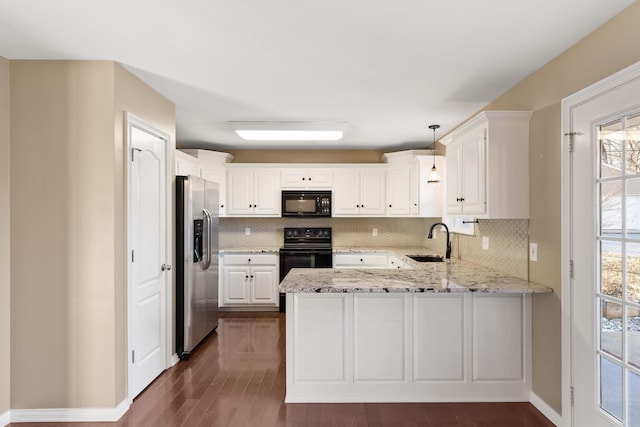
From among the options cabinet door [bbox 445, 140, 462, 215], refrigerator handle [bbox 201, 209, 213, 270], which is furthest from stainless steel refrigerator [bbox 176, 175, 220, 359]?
cabinet door [bbox 445, 140, 462, 215]

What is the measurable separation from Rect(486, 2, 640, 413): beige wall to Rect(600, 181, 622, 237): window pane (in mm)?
311

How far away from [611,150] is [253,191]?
13.7 ft

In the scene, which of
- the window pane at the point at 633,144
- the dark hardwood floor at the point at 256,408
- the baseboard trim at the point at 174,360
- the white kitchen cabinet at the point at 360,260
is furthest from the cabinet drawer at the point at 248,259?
the window pane at the point at 633,144

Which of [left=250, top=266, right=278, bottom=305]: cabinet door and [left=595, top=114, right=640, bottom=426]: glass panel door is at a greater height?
[left=595, top=114, right=640, bottom=426]: glass panel door

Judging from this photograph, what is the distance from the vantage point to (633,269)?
175 centimetres

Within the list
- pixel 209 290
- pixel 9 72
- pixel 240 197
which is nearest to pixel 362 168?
pixel 240 197

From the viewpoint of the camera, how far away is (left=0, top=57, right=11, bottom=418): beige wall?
2.31 meters

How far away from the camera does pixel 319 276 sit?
283cm

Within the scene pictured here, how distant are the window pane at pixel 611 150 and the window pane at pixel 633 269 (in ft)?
1.26

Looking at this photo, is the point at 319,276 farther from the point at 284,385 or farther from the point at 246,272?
the point at 246,272

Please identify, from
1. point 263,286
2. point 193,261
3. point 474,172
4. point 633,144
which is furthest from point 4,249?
point 633,144

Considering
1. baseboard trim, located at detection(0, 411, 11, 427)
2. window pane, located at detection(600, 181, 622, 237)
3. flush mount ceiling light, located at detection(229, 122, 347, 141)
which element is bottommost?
baseboard trim, located at detection(0, 411, 11, 427)

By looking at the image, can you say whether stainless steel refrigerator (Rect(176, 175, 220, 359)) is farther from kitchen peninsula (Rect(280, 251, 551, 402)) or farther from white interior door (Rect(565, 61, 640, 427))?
white interior door (Rect(565, 61, 640, 427))

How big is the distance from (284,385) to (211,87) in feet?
8.08
